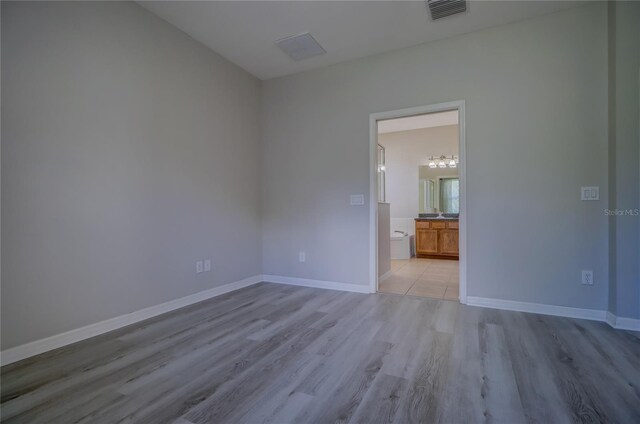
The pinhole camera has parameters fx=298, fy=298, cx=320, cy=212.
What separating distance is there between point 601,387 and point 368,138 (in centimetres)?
283

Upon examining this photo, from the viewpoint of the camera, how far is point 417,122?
6363 millimetres

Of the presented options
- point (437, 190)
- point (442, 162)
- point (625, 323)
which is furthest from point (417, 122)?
point (625, 323)

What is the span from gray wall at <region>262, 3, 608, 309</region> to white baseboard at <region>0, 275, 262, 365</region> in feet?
4.89

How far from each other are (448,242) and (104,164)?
5799mm

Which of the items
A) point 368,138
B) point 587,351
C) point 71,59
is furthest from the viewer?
point 368,138

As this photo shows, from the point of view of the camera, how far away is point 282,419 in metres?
1.36

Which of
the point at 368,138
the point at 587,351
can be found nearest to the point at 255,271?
the point at 368,138

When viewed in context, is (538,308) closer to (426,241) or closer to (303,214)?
(303,214)

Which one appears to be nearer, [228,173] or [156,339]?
[156,339]

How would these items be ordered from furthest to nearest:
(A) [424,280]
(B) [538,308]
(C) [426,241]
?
(C) [426,241], (A) [424,280], (B) [538,308]

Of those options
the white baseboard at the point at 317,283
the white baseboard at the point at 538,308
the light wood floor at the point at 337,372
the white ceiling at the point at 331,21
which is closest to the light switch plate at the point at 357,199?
the white baseboard at the point at 317,283

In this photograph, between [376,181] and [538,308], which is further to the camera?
[376,181]

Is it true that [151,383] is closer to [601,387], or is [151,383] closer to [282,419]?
[282,419]

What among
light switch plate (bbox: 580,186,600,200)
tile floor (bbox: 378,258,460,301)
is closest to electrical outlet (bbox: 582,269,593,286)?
light switch plate (bbox: 580,186,600,200)
